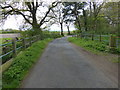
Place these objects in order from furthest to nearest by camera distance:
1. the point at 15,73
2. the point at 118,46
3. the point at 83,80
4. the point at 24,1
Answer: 1. the point at 24,1
2. the point at 118,46
3. the point at 15,73
4. the point at 83,80

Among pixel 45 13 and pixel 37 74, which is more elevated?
pixel 45 13

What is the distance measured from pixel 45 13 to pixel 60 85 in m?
20.0

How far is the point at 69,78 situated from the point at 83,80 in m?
0.46

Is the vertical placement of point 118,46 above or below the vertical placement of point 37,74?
above

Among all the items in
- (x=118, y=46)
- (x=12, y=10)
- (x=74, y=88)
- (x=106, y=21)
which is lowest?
(x=74, y=88)

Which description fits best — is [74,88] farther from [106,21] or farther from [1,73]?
[106,21]

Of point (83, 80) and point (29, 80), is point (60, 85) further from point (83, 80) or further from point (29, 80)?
point (29, 80)

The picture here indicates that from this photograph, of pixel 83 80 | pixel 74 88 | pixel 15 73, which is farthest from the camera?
pixel 15 73

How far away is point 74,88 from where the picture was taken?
312 centimetres

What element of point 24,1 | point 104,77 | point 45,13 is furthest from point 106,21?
point 104,77

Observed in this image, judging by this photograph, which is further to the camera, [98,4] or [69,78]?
[98,4]

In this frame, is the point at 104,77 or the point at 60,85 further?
the point at 104,77

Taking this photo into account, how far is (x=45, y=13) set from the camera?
21.6 metres

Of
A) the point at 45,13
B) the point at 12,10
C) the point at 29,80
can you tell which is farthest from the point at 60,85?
the point at 45,13
